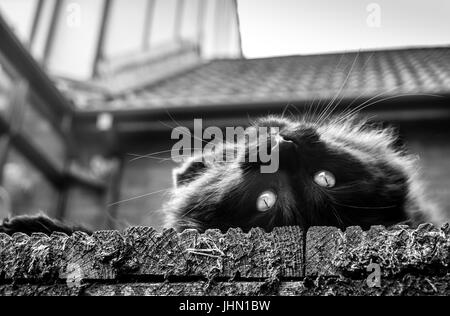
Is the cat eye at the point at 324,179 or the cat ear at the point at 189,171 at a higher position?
the cat ear at the point at 189,171

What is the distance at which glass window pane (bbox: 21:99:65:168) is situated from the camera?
831 centimetres

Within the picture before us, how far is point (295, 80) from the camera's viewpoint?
7582 millimetres

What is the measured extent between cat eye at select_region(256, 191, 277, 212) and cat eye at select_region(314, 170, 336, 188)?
216 millimetres

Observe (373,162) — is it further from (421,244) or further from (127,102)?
(127,102)

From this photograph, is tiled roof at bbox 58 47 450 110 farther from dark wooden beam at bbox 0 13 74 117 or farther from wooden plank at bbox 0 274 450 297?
wooden plank at bbox 0 274 450 297

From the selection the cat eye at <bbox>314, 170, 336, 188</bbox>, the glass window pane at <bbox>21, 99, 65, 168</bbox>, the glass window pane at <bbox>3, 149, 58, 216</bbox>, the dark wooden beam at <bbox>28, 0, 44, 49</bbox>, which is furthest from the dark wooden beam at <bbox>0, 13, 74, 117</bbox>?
the cat eye at <bbox>314, 170, 336, 188</bbox>

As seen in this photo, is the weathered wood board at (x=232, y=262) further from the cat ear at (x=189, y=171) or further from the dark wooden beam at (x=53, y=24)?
the dark wooden beam at (x=53, y=24)

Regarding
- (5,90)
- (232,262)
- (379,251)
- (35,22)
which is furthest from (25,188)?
(379,251)

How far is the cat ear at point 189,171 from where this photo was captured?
3520 millimetres

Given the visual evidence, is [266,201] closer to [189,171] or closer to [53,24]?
[189,171]

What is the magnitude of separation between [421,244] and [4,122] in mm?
7023

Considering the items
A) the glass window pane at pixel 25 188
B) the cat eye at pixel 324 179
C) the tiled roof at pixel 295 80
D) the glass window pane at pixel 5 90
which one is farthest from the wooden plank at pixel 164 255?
the glass window pane at pixel 25 188

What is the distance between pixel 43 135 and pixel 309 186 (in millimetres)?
6735

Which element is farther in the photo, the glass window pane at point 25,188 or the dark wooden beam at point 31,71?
the glass window pane at point 25,188
